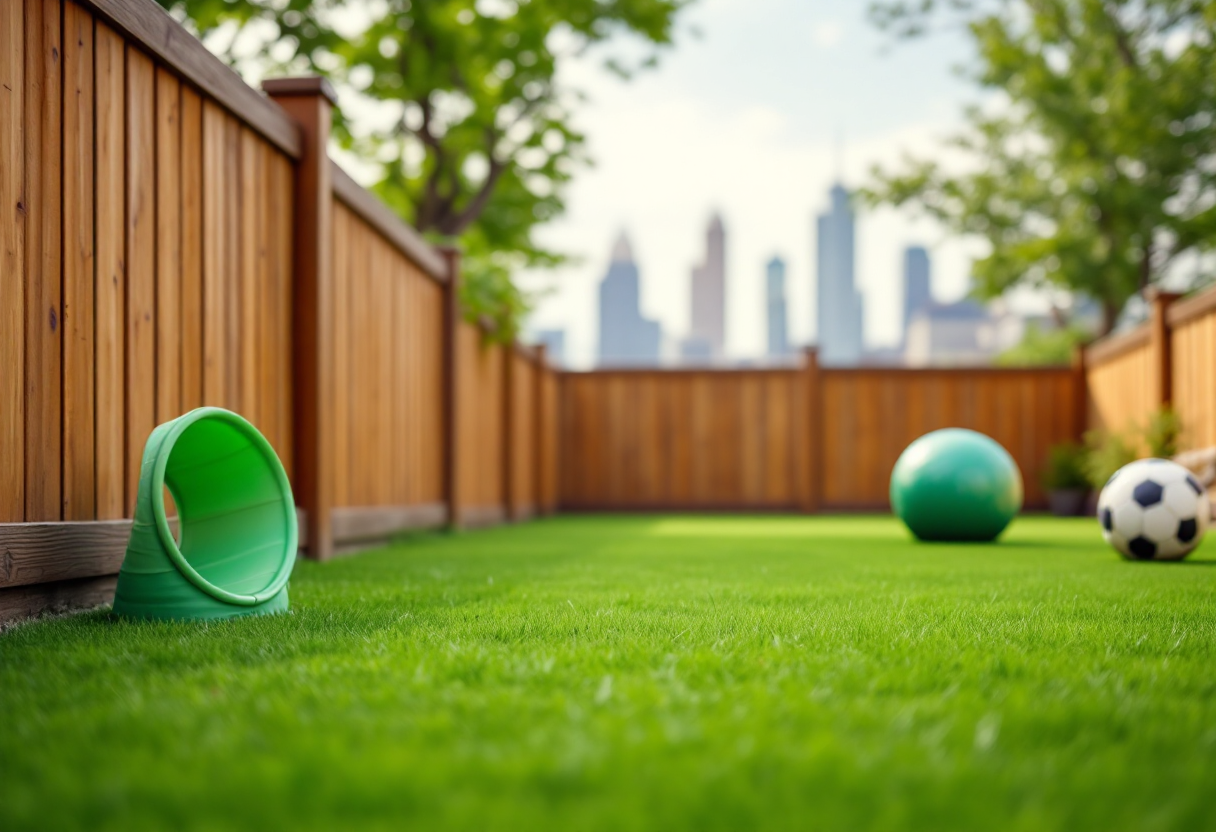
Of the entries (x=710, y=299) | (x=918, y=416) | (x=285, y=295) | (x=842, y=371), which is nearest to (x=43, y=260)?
(x=285, y=295)

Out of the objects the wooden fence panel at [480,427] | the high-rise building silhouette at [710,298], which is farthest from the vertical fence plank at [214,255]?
the high-rise building silhouette at [710,298]

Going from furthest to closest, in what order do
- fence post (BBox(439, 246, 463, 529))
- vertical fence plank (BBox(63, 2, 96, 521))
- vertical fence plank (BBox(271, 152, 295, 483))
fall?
fence post (BBox(439, 246, 463, 529))
vertical fence plank (BBox(271, 152, 295, 483))
vertical fence plank (BBox(63, 2, 96, 521))

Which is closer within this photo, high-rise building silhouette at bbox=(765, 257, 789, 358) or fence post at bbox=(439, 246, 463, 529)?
fence post at bbox=(439, 246, 463, 529)

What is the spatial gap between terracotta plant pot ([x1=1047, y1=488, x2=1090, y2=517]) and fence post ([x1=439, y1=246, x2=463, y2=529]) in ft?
25.3

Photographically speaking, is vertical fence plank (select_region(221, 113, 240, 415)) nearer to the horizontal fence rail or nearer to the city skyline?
the horizontal fence rail

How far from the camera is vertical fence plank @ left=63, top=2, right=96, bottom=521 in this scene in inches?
115

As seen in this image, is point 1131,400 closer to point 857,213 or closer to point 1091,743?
point 857,213

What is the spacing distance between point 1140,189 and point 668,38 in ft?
24.6

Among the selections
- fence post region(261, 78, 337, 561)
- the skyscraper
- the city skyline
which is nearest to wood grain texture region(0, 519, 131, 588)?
fence post region(261, 78, 337, 561)

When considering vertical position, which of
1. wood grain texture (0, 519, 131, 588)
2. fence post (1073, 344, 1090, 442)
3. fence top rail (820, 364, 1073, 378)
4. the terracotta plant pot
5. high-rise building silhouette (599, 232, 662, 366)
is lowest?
the terracotta plant pot

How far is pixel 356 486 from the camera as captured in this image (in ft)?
18.9

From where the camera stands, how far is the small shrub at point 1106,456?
1004 cm

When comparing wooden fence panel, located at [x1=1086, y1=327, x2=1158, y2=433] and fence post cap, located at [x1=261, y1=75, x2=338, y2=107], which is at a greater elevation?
fence post cap, located at [x1=261, y1=75, x2=338, y2=107]

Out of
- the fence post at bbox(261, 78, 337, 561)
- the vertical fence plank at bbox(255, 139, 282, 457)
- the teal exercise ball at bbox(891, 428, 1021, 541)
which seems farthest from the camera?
the teal exercise ball at bbox(891, 428, 1021, 541)
